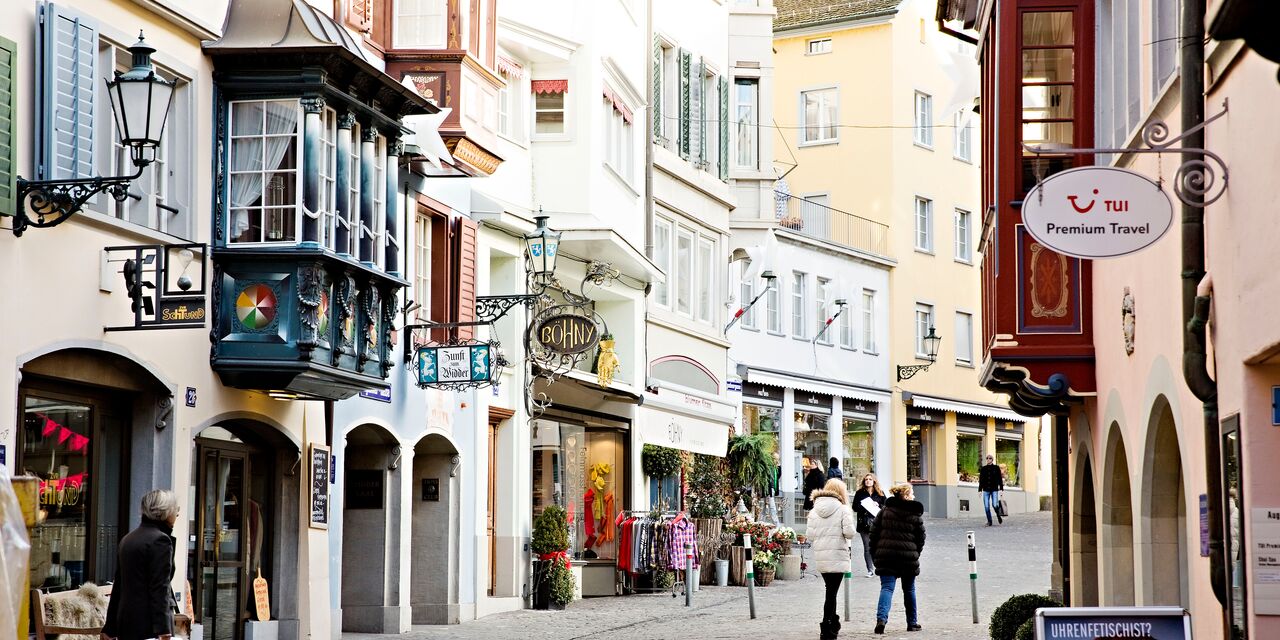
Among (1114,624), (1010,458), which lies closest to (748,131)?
(1010,458)

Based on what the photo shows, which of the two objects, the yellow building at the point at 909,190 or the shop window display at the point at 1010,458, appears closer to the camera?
the yellow building at the point at 909,190

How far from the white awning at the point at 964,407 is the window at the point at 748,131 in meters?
14.4

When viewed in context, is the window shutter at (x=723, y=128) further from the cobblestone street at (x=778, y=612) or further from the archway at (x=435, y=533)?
the archway at (x=435, y=533)

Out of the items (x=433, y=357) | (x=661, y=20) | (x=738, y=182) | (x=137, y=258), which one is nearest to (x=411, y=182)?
(x=433, y=357)

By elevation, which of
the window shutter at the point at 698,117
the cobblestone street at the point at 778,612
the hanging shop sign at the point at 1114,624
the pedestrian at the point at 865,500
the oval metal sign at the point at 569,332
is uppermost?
the window shutter at the point at 698,117

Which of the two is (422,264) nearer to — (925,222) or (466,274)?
(466,274)

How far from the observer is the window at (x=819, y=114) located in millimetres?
52531

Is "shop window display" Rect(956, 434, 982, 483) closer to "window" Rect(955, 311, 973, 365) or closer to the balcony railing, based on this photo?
"window" Rect(955, 311, 973, 365)

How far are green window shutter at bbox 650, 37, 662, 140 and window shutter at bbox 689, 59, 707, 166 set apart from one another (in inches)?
60.2

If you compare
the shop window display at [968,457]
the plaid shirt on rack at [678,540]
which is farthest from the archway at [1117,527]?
the shop window display at [968,457]

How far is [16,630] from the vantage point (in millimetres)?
7586

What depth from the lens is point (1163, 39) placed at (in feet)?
40.4

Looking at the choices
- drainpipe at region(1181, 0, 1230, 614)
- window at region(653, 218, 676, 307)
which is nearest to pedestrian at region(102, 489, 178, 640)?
drainpipe at region(1181, 0, 1230, 614)

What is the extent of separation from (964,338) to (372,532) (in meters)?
34.1
